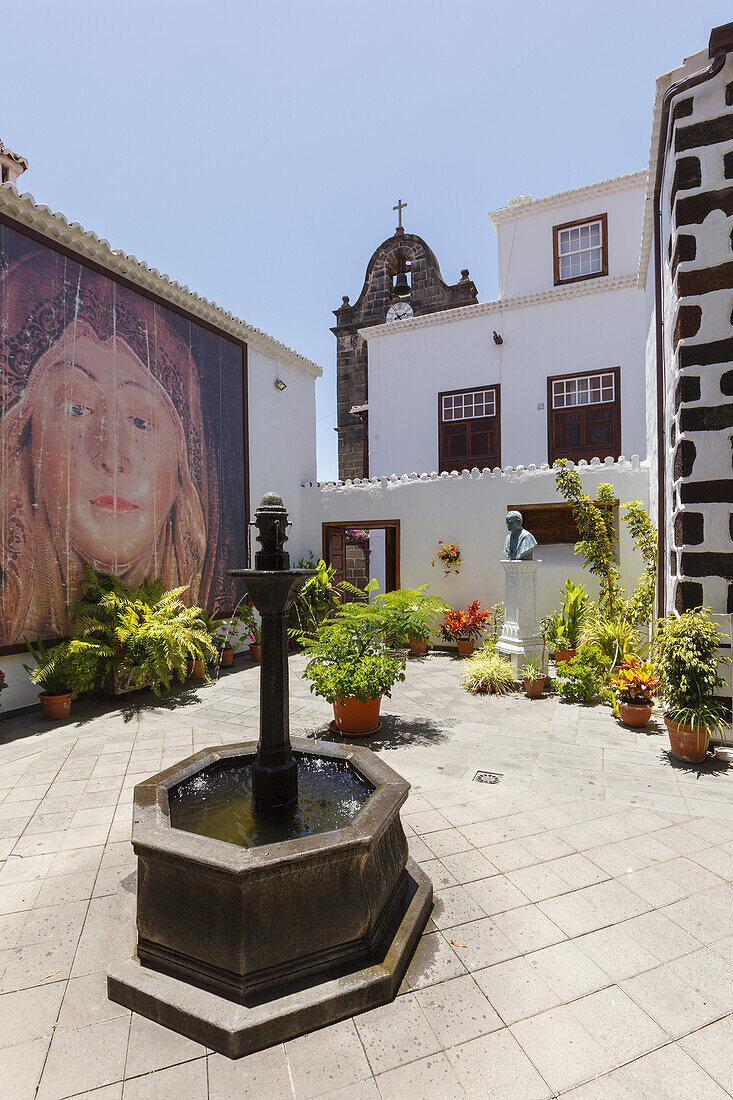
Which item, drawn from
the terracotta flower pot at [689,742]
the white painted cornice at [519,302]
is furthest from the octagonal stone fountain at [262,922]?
the white painted cornice at [519,302]

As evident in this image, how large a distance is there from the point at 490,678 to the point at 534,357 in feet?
28.5

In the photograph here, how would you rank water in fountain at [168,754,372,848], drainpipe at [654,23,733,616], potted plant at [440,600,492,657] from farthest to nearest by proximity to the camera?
potted plant at [440,600,492,657] < drainpipe at [654,23,733,616] < water in fountain at [168,754,372,848]

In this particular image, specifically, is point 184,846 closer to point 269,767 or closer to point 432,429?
point 269,767

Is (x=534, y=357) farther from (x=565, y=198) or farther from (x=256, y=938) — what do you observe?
(x=256, y=938)

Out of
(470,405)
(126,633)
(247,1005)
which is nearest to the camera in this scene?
(247,1005)

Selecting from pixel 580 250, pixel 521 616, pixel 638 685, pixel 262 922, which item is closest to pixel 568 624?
pixel 521 616

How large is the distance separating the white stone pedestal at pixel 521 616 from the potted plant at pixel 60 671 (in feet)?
18.3

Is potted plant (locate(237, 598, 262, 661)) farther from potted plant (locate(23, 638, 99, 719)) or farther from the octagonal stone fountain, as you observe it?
the octagonal stone fountain

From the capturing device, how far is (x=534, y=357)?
12648mm

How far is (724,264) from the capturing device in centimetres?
500

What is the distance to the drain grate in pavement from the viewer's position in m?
4.36

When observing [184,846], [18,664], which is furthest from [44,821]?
[18,664]

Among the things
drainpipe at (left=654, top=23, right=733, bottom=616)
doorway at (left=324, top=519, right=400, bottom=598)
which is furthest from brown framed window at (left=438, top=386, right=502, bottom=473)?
drainpipe at (left=654, top=23, right=733, bottom=616)

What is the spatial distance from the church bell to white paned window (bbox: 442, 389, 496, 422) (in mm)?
4407
